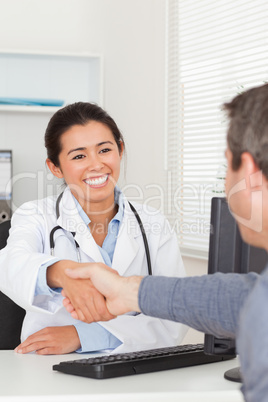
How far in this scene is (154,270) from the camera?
200 cm

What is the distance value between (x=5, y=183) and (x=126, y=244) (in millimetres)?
1473

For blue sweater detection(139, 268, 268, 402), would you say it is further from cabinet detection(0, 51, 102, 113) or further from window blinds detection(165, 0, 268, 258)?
cabinet detection(0, 51, 102, 113)

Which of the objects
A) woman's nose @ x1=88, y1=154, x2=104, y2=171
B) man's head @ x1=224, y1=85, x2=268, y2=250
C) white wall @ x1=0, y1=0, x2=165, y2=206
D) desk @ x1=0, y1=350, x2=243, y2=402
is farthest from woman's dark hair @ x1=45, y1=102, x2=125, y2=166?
white wall @ x1=0, y1=0, x2=165, y2=206

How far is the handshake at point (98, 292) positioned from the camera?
4.05ft

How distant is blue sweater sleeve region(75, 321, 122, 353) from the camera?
1660 millimetres

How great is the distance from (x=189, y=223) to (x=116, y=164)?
1458 millimetres

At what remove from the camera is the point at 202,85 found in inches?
131

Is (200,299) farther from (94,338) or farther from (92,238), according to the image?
(92,238)

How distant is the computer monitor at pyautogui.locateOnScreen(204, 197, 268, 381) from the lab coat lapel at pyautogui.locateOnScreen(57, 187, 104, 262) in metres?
0.71

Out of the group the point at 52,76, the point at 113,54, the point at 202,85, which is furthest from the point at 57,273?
the point at 113,54

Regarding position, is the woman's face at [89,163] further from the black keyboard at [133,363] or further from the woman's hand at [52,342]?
the black keyboard at [133,363]

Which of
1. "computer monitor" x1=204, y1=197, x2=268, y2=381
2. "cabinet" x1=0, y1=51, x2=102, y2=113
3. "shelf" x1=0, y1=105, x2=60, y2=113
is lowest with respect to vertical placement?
"computer monitor" x1=204, y1=197, x2=268, y2=381

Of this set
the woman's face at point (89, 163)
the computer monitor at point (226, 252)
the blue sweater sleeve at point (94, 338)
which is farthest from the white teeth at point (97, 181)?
the computer monitor at point (226, 252)

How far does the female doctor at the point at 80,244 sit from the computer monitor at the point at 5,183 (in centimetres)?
114
